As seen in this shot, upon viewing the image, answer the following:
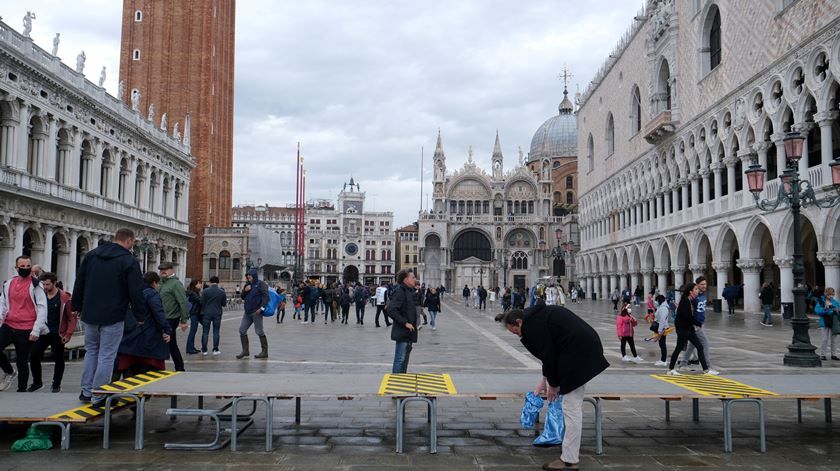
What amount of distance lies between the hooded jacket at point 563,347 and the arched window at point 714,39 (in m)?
29.8

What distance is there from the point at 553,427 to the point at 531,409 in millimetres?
376

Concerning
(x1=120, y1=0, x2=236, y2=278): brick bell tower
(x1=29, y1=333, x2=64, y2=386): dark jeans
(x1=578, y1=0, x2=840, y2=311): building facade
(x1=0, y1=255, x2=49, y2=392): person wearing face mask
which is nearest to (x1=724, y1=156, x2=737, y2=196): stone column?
(x1=578, y1=0, x2=840, y2=311): building facade

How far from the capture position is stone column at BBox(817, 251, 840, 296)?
71.0 ft

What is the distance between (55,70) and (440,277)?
52305 millimetres

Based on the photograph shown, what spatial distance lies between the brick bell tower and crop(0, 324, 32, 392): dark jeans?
4685cm

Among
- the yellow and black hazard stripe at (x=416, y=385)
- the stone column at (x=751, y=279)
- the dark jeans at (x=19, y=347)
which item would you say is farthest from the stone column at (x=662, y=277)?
the dark jeans at (x=19, y=347)

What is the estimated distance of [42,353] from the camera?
327 inches

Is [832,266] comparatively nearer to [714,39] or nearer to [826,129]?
[826,129]

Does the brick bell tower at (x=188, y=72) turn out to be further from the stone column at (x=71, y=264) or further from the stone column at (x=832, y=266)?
the stone column at (x=832, y=266)

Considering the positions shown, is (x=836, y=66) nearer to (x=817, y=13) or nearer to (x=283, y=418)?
(x=817, y=13)

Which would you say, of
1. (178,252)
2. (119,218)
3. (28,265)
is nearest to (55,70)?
(119,218)

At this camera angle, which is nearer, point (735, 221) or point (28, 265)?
point (28, 265)

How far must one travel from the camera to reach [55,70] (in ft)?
93.9

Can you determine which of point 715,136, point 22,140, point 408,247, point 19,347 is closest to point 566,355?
point 19,347
